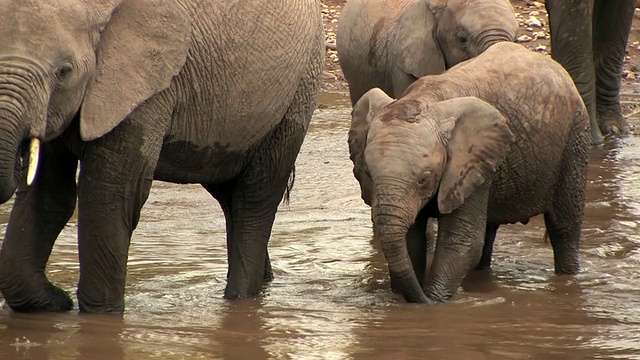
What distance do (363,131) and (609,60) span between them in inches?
205

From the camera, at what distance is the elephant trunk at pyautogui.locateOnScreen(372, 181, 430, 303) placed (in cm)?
593

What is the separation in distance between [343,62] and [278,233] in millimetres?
1961

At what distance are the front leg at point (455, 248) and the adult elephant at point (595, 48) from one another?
3981 millimetres

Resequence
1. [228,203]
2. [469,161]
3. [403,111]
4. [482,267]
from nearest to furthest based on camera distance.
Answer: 1. [403,111]
2. [469,161]
3. [228,203]
4. [482,267]

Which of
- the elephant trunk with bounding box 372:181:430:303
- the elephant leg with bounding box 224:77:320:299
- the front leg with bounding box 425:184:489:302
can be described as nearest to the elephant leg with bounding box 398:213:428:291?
the front leg with bounding box 425:184:489:302

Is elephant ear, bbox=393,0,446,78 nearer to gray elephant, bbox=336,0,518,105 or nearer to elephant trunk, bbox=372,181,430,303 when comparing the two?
gray elephant, bbox=336,0,518,105

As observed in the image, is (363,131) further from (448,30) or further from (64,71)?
(448,30)

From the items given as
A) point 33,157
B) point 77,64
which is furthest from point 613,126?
point 33,157

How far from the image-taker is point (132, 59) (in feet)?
18.4

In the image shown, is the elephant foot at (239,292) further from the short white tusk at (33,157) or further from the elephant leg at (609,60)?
the elephant leg at (609,60)

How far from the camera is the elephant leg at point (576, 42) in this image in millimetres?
10070

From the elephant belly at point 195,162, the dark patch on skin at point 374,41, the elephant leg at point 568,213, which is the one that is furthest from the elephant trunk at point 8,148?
the dark patch on skin at point 374,41

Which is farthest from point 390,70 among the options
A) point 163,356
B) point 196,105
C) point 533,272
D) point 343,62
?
point 163,356

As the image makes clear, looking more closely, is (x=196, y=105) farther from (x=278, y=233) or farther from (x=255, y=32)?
(x=278, y=233)
